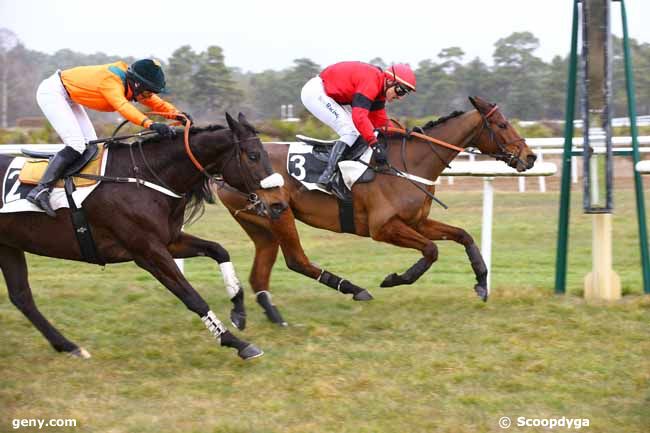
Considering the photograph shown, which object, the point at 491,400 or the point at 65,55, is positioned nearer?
the point at 491,400

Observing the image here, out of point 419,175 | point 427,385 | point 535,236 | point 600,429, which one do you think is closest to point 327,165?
point 419,175

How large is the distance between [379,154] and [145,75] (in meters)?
1.92

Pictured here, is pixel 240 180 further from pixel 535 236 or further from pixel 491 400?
pixel 535 236

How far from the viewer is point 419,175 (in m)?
6.89

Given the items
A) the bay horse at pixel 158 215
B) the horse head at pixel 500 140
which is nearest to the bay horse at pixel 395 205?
the horse head at pixel 500 140

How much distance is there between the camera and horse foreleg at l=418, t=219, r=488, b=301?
6.57m

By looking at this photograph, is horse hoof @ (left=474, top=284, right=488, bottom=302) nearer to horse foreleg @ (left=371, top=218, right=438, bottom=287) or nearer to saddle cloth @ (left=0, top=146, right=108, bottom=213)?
horse foreleg @ (left=371, top=218, right=438, bottom=287)

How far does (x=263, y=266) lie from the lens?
22.5 ft

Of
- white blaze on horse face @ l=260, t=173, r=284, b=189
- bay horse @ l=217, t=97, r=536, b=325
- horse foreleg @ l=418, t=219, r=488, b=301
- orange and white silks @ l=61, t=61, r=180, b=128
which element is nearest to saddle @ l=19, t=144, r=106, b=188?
orange and white silks @ l=61, t=61, r=180, b=128

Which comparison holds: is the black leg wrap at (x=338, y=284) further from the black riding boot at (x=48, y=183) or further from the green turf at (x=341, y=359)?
the black riding boot at (x=48, y=183)

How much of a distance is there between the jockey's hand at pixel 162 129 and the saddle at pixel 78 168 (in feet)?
1.48

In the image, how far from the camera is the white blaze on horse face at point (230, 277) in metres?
5.80

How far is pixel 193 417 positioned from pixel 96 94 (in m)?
2.29

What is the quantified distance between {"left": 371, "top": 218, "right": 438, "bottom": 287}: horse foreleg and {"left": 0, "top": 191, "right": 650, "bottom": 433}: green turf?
0.27 metres
